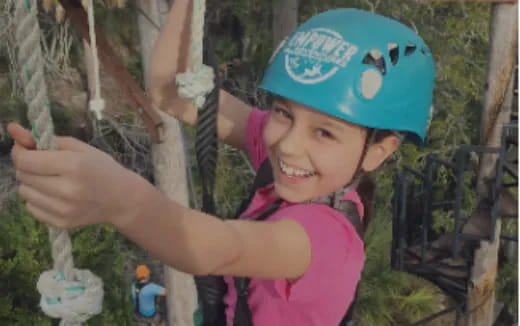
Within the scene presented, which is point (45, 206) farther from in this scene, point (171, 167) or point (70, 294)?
point (171, 167)

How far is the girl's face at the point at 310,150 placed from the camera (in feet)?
4.56

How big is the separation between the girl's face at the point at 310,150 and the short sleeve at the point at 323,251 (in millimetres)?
91

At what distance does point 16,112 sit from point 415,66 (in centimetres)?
602

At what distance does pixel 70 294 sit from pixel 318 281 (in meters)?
0.59

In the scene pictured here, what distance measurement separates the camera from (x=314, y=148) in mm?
1386

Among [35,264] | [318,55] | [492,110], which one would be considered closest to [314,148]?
[318,55]

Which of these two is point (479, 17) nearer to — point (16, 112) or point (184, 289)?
point (184, 289)

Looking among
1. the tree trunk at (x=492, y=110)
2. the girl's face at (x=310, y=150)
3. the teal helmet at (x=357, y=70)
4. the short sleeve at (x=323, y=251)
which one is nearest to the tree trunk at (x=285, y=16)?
the tree trunk at (x=492, y=110)

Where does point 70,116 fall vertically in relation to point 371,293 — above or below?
above

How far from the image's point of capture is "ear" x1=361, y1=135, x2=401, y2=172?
1.54 m

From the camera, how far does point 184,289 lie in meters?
4.66

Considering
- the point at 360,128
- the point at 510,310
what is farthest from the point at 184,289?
the point at 510,310

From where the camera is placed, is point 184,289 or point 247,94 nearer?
point 184,289

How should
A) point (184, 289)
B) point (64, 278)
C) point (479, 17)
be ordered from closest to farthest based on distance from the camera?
point (64, 278) < point (184, 289) < point (479, 17)
